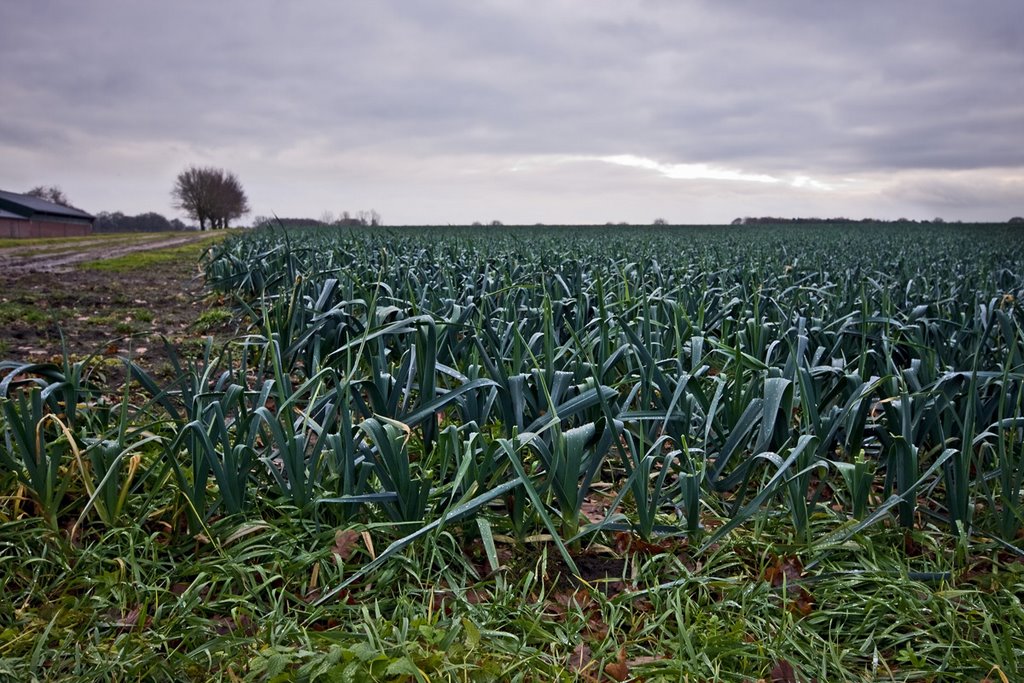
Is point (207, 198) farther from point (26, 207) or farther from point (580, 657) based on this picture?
point (580, 657)

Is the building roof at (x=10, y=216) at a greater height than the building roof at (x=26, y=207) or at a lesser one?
lesser

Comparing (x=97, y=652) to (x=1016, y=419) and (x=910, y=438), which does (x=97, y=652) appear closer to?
(x=910, y=438)

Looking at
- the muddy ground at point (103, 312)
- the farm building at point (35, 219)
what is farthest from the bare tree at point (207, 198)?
the muddy ground at point (103, 312)

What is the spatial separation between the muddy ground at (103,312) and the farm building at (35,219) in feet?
141

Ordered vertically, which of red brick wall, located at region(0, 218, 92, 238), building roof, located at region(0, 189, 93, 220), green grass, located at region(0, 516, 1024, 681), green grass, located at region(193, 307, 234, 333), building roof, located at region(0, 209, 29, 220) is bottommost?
green grass, located at region(0, 516, 1024, 681)

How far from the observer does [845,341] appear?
4.65 m

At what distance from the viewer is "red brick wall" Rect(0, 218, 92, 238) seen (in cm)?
5158

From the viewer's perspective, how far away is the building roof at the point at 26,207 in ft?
189

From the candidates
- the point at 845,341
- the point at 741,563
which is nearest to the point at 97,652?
the point at 741,563

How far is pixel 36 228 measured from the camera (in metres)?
57.4

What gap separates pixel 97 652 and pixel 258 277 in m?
7.26

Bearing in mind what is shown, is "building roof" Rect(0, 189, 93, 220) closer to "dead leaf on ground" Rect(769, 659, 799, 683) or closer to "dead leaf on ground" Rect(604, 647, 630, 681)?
"dead leaf on ground" Rect(604, 647, 630, 681)

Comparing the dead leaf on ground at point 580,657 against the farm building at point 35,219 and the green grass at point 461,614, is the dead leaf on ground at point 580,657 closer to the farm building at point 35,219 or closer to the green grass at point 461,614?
the green grass at point 461,614

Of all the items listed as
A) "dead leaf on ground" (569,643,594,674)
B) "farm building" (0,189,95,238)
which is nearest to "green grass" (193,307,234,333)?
"dead leaf on ground" (569,643,594,674)
